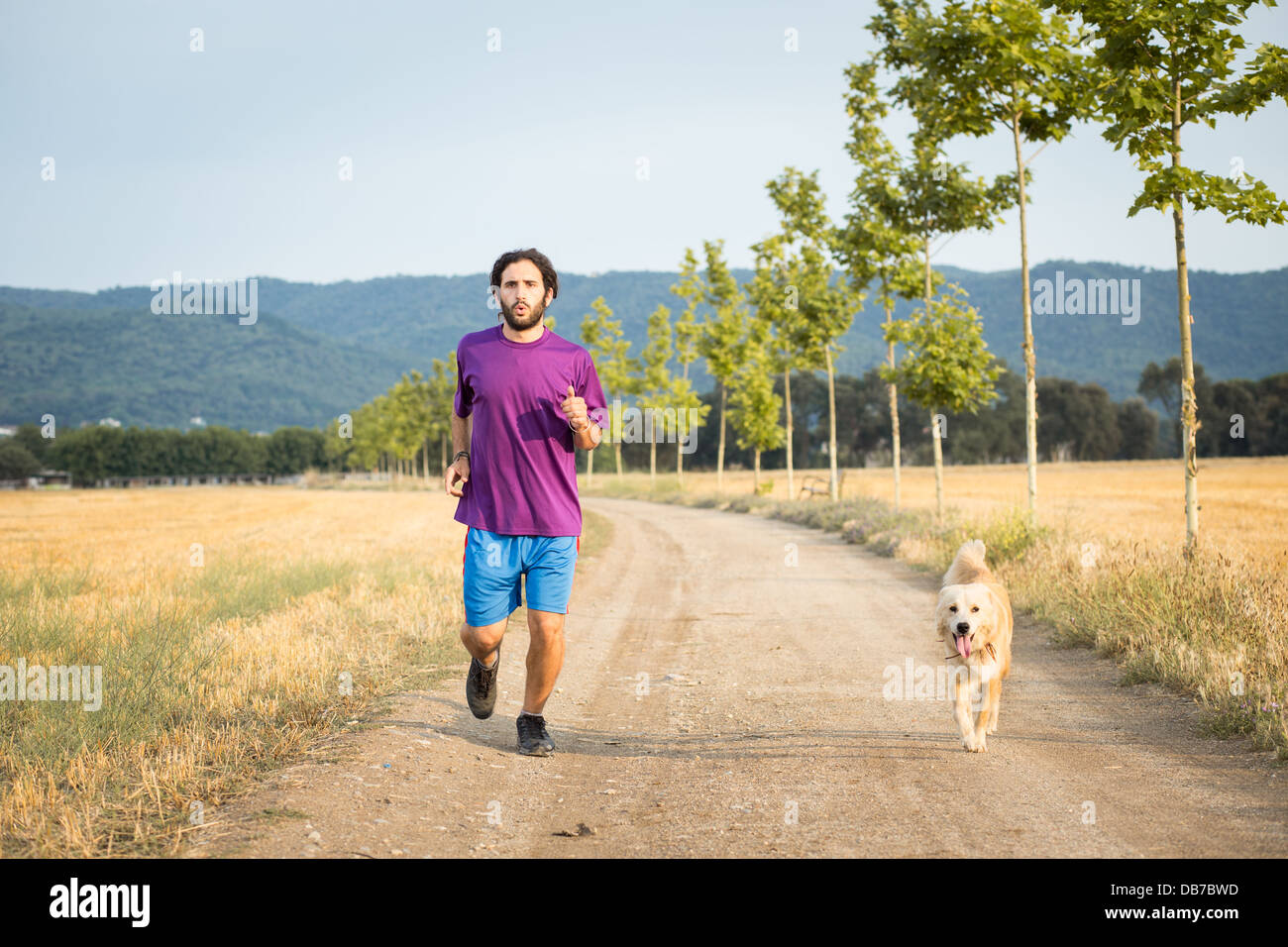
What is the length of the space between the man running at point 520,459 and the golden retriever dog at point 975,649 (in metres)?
2.26

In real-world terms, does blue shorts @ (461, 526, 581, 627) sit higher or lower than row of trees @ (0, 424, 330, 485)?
lower

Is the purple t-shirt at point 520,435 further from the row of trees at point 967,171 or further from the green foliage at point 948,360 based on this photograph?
the green foliage at point 948,360

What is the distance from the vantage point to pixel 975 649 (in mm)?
5680

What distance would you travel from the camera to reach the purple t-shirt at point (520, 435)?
5453 millimetres

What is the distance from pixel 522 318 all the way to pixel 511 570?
1.42 m

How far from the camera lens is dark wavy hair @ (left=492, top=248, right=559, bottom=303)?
18.6ft

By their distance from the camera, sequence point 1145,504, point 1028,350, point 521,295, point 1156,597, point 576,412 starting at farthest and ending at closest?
1. point 1145,504
2. point 1028,350
3. point 1156,597
4. point 521,295
5. point 576,412

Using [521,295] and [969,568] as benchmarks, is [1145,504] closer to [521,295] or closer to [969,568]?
[969,568]

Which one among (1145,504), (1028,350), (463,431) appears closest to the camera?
(463,431)

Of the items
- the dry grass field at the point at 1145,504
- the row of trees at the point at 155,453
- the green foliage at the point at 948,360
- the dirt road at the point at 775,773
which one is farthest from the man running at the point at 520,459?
the row of trees at the point at 155,453

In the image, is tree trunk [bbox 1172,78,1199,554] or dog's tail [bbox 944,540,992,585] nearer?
dog's tail [bbox 944,540,992,585]

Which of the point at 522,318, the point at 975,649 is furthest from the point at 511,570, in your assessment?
the point at 975,649

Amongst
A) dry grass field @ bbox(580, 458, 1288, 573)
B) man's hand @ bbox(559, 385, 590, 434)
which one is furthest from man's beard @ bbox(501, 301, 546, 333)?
dry grass field @ bbox(580, 458, 1288, 573)

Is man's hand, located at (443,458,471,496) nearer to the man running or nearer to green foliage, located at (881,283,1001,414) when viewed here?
the man running
